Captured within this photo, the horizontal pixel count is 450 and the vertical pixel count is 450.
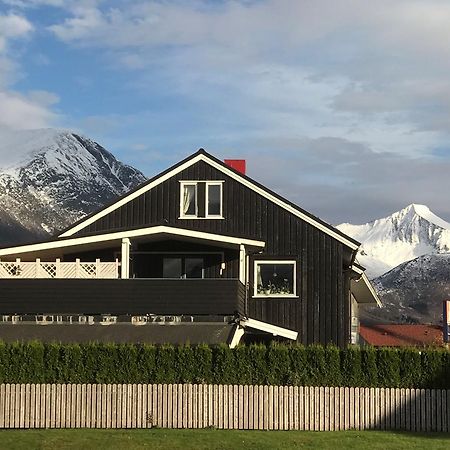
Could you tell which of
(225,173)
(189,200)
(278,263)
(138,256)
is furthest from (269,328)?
(225,173)

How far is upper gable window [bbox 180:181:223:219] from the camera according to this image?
38.0m

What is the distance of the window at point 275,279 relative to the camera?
3712 cm

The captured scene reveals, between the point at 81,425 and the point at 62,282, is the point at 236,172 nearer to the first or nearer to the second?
the point at 62,282

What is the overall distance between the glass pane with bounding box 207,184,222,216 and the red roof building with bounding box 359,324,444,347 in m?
20.3

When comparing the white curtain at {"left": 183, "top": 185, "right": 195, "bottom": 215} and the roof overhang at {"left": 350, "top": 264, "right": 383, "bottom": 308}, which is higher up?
the white curtain at {"left": 183, "top": 185, "right": 195, "bottom": 215}

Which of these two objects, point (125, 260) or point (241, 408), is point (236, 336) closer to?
point (125, 260)

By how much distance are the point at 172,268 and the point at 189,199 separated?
10.7 ft

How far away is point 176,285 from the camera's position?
32750mm

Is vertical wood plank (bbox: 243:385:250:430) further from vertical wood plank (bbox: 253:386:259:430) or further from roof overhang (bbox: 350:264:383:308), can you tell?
roof overhang (bbox: 350:264:383:308)

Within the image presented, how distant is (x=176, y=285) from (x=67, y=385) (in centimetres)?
740

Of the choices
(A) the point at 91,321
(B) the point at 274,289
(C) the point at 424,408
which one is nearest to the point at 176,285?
(A) the point at 91,321

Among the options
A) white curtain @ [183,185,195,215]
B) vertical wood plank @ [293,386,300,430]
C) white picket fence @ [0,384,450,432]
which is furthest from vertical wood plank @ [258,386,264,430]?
white curtain @ [183,185,195,215]

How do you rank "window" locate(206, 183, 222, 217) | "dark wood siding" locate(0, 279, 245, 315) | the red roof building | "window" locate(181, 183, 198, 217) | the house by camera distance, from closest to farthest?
"dark wood siding" locate(0, 279, 245, 315), the house, "window" locate(206, 183, 222, 217), "window" locate(181, 183, 198, 217), the red roof building

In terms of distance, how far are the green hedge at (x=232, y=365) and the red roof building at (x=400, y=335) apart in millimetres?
28861
